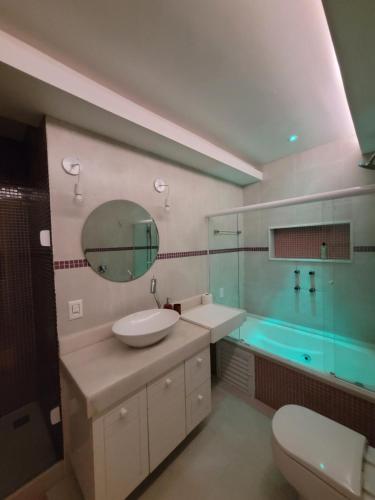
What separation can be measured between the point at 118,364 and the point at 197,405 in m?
0.76

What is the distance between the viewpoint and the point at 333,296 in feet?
6.73

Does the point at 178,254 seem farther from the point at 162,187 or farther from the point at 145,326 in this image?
the point at 145,326

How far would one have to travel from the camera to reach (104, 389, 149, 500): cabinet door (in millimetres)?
1000

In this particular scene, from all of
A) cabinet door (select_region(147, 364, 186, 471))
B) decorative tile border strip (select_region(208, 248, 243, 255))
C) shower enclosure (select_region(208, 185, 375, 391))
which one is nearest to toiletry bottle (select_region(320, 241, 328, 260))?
shower enclosure (select_region(208, 185, 375, 391))

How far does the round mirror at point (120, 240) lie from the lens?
146cm

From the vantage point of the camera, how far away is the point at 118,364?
1.15 meters

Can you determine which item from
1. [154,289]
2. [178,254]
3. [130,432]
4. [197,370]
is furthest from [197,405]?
[178,254]

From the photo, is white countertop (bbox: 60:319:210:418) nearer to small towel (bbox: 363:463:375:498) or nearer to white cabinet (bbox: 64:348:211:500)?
white cabinet (bbox: 64:348:211:500)

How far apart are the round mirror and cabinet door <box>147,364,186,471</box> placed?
2.64 feet

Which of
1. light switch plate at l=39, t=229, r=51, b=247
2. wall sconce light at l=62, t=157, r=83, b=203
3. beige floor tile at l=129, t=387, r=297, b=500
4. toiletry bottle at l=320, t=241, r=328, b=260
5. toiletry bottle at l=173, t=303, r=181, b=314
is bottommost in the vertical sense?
beige floor tile at l=129, t=387, r=297, b=500

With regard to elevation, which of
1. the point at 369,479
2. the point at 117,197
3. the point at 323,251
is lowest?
the point at 369,479

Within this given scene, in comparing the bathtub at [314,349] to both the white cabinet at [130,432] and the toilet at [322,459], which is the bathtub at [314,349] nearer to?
the toilet at [322,459]

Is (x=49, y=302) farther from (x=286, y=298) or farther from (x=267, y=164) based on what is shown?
Result: (x=267, y=164)

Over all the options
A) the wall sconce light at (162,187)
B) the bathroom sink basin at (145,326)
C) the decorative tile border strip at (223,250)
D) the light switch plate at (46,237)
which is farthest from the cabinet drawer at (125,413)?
the decorative tile border strip at (223,250)
